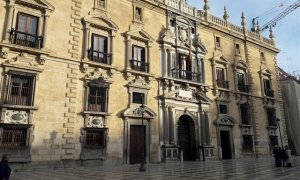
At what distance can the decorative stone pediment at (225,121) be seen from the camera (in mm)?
23125

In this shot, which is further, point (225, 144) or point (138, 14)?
point (225, 144)

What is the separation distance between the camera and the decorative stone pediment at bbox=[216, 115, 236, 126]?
23.1 meters

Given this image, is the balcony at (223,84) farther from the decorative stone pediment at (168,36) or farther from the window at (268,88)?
the window at (268,88)

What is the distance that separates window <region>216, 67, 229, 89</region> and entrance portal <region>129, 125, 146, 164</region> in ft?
31.0

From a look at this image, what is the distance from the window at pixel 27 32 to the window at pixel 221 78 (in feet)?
50.6

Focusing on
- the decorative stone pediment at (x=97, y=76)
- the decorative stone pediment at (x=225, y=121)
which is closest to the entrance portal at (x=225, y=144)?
the decorative stone pediment at (x=225, y=121)

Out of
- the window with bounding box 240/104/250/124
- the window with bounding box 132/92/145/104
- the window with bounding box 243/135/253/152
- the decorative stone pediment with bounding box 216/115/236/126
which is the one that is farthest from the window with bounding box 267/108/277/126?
the window with bounding box 132/92/145/104

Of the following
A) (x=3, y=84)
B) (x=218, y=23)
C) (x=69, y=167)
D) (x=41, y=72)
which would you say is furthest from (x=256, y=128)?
(x=3, y=84)

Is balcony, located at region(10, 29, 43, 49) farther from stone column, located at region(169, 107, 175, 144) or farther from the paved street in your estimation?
stone column, located at region(169, 107, 175, 144)

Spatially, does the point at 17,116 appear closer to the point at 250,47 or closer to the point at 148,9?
the point at 148,9

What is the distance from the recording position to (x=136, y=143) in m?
18.3

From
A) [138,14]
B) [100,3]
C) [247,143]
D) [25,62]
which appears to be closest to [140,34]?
[138,14]

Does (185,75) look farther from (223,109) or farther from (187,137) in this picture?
(223,109)

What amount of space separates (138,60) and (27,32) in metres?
7.48
